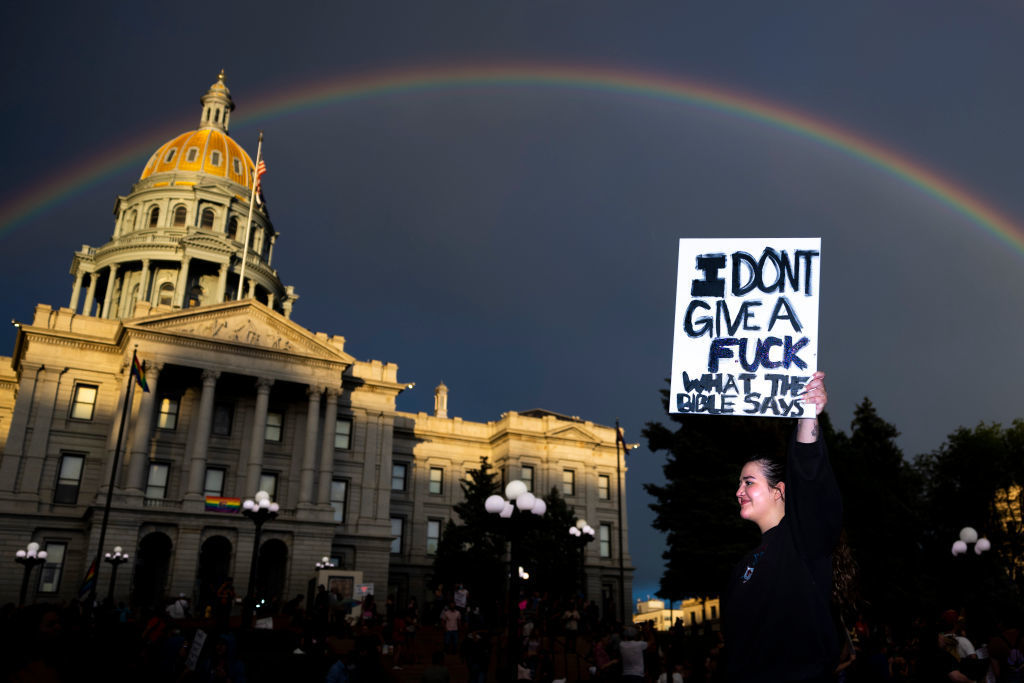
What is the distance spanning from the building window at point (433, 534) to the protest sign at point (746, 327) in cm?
5750

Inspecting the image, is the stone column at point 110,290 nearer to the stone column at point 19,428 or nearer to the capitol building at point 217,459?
the capitol building at point 217,459

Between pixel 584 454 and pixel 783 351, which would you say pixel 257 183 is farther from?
pixel 783 351

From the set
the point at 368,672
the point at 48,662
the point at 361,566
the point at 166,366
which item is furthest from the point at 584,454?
the point at 48,662

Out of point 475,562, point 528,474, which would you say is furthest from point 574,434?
point 475,562

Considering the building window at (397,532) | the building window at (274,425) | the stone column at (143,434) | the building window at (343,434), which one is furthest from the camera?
the building window at (397,532)

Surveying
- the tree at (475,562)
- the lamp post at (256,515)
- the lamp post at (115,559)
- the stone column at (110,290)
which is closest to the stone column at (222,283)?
the stone column at (110,290)

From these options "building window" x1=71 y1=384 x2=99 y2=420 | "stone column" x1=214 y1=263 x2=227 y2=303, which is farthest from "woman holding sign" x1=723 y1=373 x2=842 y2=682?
"stone column" x1=214 y1=263 x2=227 y2=303

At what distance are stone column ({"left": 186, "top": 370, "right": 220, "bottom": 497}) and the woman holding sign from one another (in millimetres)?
45037

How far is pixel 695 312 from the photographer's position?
4.73m

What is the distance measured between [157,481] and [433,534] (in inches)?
827

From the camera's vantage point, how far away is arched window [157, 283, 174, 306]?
66.0 metres

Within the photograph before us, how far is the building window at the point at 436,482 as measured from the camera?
61600mm

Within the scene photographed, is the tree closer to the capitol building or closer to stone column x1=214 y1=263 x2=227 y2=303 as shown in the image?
the capitol building

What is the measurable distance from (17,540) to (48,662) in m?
44.2
